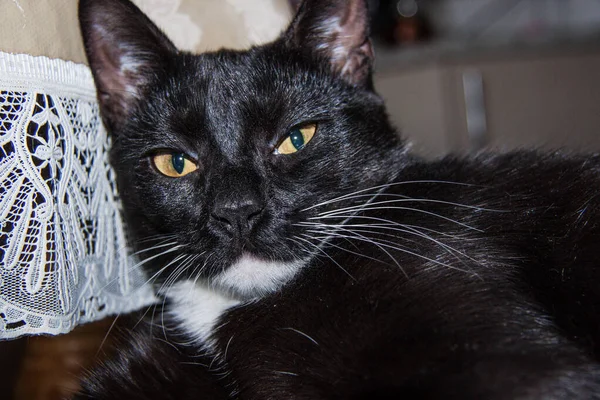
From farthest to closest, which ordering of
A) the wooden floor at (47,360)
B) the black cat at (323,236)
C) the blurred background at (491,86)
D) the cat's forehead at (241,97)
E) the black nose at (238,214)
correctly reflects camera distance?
the blurred background at (491,86) < the wooden floor at (47,360) < the cat's forehead at (241,97) < the black nose at (238,214) < the black cat at (323,236)

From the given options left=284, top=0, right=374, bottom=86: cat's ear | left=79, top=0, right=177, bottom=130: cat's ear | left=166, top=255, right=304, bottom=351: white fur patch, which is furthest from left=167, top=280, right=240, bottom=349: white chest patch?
left=284, top=0, right=374, bottom=86: cat's ear

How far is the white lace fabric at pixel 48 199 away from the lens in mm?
912

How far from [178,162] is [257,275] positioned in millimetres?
279

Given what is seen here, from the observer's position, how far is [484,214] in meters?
1.03

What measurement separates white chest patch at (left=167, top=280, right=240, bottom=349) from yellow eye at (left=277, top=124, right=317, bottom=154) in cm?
31

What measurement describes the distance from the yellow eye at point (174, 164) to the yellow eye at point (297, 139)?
176mm

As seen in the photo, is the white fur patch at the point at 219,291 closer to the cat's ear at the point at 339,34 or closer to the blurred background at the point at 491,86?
the cat's ear at the point at 339,34

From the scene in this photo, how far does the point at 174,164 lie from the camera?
1.16 m

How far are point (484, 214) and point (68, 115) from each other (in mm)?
755

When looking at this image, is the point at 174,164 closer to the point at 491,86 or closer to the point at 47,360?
the point at 47,360

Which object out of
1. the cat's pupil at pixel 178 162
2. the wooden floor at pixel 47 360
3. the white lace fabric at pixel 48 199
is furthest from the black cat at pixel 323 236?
the wooden floor at pixel 47 360

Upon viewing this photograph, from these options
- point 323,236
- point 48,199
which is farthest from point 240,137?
point 48,199

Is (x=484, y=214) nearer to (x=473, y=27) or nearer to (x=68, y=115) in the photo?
(x=68, y=115)

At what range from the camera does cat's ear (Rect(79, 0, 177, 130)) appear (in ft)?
3.97
